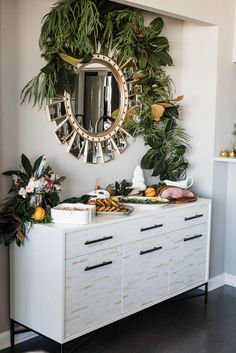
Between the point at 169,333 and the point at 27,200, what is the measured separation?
1.36m

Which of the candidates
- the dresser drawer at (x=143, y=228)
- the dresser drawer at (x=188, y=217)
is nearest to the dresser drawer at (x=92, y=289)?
the dresser drawer at (x=143, y=228)

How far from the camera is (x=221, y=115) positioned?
423 cm

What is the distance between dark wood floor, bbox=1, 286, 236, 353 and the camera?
330 centimetres

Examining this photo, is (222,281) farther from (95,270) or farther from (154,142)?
(95,270)

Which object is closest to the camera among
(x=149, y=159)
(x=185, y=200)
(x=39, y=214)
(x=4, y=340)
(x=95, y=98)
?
(x=39, y=214)

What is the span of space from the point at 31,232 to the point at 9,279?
0.43 m

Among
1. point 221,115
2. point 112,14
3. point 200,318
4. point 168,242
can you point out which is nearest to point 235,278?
point 200,318

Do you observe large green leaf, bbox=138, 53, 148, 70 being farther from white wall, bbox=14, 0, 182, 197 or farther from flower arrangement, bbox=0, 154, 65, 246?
flower arrangement, bbox=0, 154, 65, 246

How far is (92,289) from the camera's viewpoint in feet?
10.2

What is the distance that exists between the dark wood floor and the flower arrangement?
790 millimetres

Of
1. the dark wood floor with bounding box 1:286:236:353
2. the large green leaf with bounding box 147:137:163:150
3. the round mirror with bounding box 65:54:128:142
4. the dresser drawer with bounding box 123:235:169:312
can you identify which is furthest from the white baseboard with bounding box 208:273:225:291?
the round mirror with bounding box 65:54:128:142

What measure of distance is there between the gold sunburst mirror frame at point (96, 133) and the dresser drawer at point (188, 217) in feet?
2.13

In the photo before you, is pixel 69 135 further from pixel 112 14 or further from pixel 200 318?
pixel 200 318

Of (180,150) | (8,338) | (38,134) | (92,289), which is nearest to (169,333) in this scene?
(92,289)
